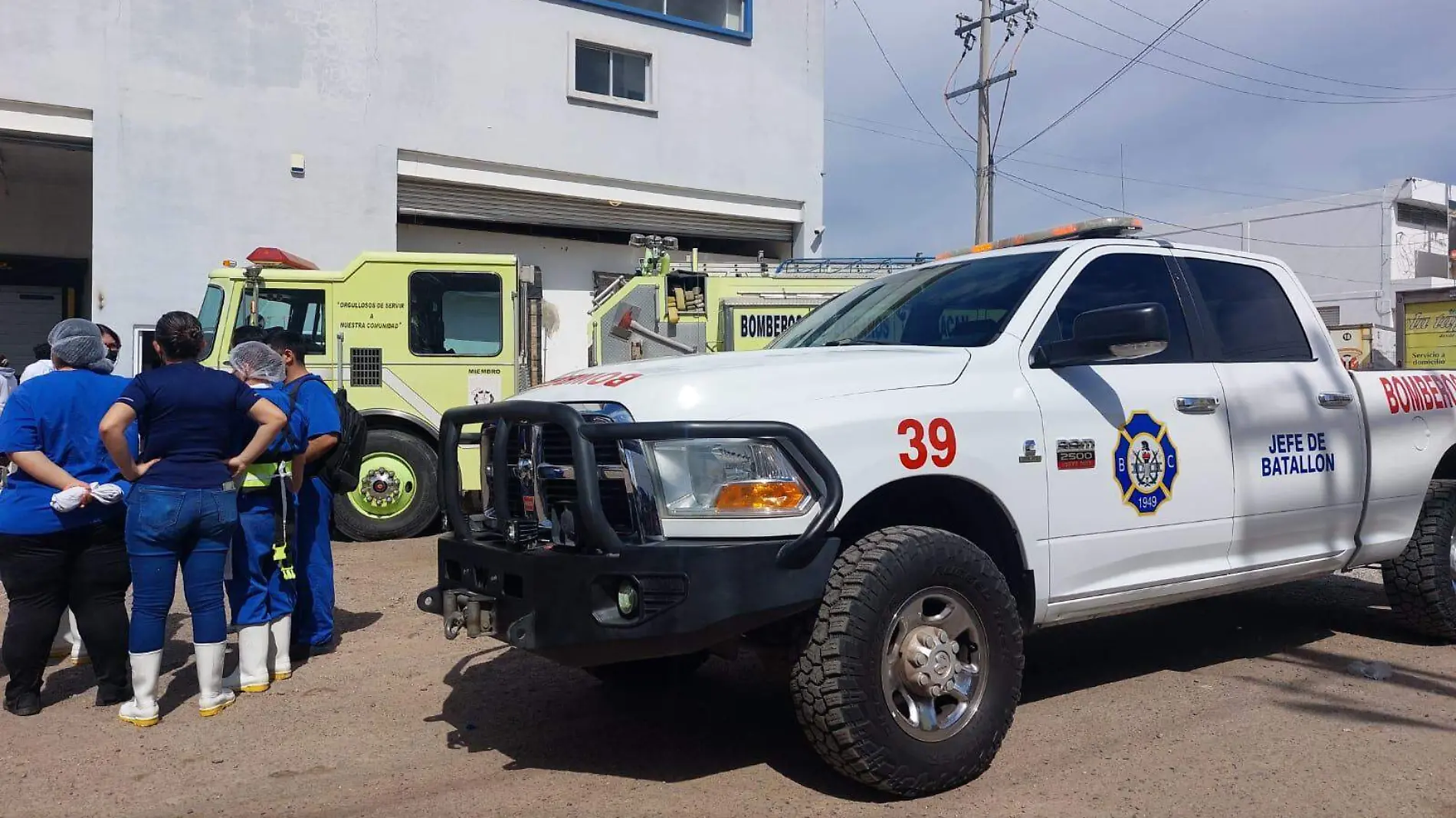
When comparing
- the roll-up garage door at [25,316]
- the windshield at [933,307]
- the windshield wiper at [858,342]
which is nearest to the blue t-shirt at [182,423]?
the windshield at [933,307]

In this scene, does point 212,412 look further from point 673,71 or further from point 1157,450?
point 673,71

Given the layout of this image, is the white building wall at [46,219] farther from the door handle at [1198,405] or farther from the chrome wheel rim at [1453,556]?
the chrome wheel rim at [1453,556]

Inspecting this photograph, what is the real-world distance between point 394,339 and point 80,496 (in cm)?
498

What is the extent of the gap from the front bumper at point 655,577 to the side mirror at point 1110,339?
1216 mm

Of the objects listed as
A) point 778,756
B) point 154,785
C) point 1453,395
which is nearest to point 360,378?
point 154,785

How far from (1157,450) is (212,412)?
13.1ft

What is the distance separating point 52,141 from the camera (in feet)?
42.5

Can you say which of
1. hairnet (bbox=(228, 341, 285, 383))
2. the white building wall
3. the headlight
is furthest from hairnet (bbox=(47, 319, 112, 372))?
the white building wall

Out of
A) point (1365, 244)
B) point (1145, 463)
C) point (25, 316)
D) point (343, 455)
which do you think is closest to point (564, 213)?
point (25, 316)

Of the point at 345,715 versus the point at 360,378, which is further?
the point at 360,378

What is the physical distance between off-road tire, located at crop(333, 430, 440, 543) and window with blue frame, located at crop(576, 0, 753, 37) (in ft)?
32.4

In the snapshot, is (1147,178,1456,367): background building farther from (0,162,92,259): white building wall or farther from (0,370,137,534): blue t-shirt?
(0,370,137,534): blue t-shirt

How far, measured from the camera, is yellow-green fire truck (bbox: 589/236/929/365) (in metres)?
11.7

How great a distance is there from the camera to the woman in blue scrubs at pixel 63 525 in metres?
4.77
